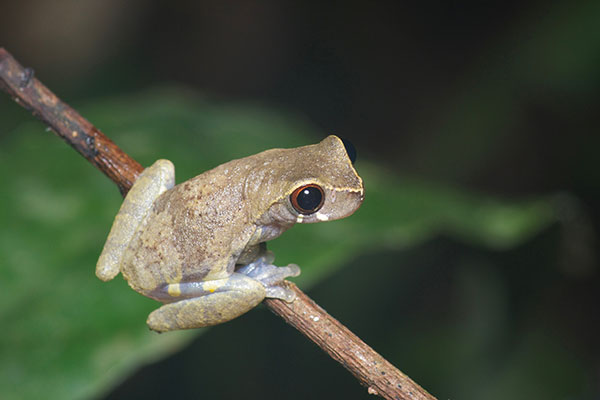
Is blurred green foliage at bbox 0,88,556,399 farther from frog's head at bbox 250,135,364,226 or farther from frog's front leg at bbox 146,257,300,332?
frog's head at bbox 250,135,364,226

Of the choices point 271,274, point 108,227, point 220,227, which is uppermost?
point 108,227

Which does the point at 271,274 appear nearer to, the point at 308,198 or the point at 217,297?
the point at 217,297

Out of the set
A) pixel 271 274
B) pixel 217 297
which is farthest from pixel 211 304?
pixel 271 274

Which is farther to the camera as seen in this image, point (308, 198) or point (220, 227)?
point (220, 227)

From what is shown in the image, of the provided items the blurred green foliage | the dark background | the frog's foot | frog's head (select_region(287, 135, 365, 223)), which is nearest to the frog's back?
the frog's foot

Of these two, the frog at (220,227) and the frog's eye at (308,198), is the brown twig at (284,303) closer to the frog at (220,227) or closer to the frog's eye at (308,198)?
the frog at (220,227)

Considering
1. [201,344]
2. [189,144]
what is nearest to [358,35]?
[189,144]
